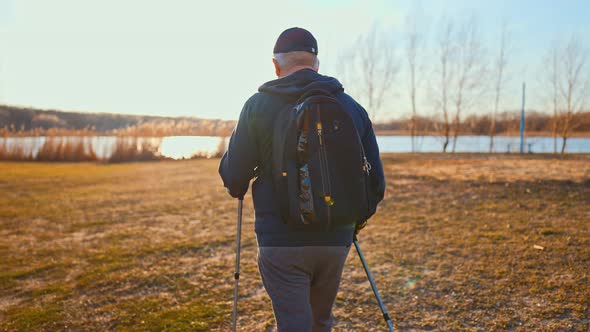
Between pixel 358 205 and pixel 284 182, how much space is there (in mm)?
326

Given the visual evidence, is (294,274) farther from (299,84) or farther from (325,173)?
(299,84)

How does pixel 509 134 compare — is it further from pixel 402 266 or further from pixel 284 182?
pixel 284 182

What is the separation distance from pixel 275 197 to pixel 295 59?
61cm

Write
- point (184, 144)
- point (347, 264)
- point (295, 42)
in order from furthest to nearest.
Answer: point (184, 144) < point (347, 264) < point (295, 42)

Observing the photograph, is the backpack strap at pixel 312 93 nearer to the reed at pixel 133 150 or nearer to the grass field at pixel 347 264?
the grass field at pixel 347 264

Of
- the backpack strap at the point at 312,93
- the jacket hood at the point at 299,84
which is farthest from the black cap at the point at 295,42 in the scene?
the backpack strap at the point at 312,93

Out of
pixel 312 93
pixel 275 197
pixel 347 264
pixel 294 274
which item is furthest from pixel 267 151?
pixel 347 264

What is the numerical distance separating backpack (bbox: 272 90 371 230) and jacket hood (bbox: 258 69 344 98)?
37 mm

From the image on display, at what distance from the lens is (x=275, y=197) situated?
165 centimetres

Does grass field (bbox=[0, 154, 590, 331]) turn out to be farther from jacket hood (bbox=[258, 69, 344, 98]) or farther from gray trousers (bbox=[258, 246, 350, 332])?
jacket hood (bbox=[258, 69, 344, 98])

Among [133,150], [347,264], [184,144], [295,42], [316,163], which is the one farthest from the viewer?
[184,144]

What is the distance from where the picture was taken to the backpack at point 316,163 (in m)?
1.58

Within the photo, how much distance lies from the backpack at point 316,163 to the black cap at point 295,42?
0.23 meters

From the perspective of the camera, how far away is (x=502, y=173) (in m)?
10.3
